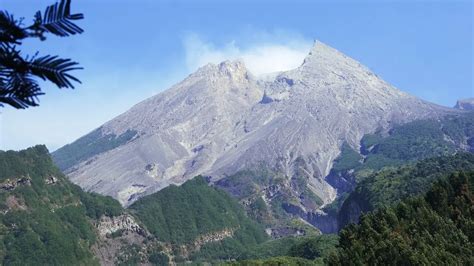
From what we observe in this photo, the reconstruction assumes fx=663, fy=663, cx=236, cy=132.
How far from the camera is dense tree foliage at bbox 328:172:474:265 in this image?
2918 inches

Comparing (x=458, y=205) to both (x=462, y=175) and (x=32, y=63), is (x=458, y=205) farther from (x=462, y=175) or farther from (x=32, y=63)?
(x=32, y=63)

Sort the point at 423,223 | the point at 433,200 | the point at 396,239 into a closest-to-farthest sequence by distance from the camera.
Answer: the point at 396,239 → the point at 423,223 → the point at 433,200

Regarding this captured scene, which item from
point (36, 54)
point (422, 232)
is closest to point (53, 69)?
point (36, 54)

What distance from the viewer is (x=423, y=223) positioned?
88438 millimetres

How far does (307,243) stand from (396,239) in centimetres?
8728

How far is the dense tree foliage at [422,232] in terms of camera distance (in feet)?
243

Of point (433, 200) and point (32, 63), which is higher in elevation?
point (32, 63)

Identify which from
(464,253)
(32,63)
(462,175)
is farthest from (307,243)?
(32,63)

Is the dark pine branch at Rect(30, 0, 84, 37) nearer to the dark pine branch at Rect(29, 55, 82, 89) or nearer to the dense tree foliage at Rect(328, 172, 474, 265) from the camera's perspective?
the dark pine branch at Rect(29, 55, 82, 89)

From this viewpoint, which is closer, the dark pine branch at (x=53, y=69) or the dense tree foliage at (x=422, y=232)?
the dark pine branch at (x=53, y=69)

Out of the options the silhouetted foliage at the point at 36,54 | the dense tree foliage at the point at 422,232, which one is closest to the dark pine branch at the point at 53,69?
the silhouetted foliage at the point at 36,54

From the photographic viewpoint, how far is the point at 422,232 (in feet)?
278

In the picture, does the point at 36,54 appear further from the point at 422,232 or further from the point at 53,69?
the point at 422,232

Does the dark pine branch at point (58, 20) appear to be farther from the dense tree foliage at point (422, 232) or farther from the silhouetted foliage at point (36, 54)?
the dense tree foliage at point (422, 232)
